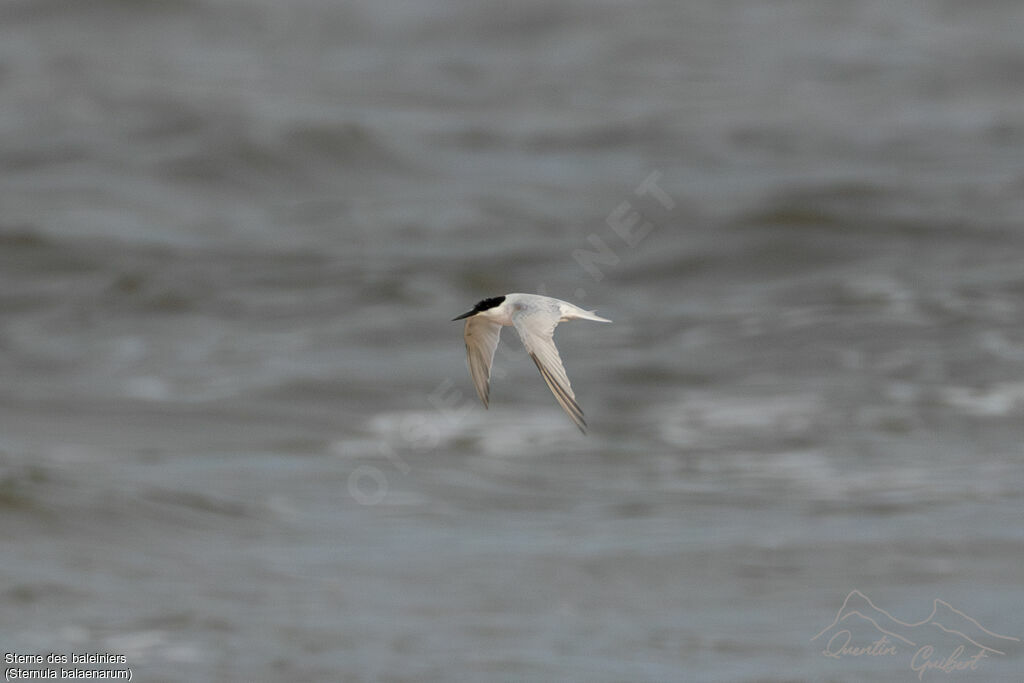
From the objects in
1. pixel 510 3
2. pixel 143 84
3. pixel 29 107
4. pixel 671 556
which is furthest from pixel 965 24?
pixel 671 556

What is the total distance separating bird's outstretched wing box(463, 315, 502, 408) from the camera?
4.80 m

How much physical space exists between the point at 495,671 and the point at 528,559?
1352 millimetres

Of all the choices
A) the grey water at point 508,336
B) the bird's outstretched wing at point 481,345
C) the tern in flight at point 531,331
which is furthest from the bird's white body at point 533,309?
the grey water at point 508,336

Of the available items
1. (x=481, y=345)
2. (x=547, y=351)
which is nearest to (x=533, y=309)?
(x=547, y=351)

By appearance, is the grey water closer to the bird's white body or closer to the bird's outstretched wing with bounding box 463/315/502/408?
the bird's outstretched wing with bounding box 463/315/502/408

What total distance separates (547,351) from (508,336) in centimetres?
656

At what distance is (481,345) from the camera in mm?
4820

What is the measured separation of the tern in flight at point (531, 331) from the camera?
152 inches

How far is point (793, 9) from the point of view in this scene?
64.2 ft

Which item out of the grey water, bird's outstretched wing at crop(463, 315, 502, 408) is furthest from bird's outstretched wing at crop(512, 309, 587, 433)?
the grey water

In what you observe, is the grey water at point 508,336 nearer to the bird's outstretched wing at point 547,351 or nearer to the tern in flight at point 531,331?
the tern in flight at point 531,331

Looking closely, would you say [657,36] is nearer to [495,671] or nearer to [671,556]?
[671,556]

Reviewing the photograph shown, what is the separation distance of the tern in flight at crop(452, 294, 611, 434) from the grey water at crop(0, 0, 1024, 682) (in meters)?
1.65

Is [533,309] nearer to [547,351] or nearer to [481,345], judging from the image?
[547,351]
